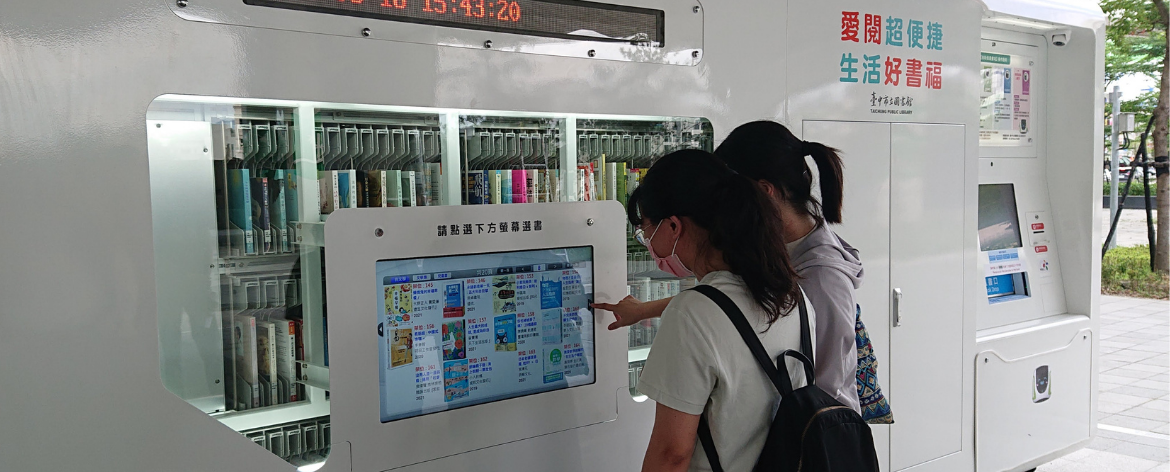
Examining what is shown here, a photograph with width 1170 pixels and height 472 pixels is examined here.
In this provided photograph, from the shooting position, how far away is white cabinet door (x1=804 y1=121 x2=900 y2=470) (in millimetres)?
3092

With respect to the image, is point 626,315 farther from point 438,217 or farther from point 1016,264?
point 1016,264

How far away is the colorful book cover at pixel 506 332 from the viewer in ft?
7.66

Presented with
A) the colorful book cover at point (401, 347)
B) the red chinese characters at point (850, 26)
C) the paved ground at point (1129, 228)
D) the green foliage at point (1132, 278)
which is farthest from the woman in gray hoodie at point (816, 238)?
the paved ground at point (1129, 228)

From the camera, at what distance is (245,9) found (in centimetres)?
183

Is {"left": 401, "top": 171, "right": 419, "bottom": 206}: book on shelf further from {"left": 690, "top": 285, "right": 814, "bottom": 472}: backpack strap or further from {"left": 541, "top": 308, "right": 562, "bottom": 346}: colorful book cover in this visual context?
{"left": 690, "top": 285, "right": 814, "bottom": 472}: backpack strap

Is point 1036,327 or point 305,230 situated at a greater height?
point 305,230

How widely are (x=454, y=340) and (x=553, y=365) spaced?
0.32m

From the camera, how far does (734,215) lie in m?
1.65

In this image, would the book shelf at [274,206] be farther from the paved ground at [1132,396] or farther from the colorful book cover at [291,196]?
the paved ground at [1132,396]

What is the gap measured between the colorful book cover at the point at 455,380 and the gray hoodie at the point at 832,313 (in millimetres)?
910

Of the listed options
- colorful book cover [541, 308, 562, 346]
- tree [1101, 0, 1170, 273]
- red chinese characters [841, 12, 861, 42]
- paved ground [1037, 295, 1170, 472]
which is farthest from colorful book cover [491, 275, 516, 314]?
tree [1101, 0, 1170, 273]

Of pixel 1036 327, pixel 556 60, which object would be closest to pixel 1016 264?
pixel 1036 327

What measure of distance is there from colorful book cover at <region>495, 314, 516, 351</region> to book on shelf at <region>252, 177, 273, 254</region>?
2.09ft

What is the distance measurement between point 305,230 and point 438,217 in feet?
1.06
